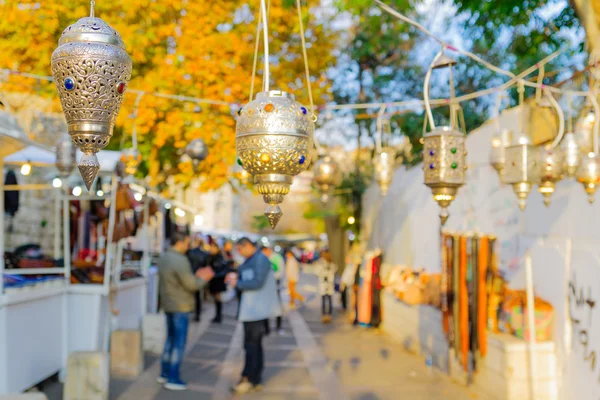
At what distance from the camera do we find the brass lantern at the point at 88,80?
2.62 m

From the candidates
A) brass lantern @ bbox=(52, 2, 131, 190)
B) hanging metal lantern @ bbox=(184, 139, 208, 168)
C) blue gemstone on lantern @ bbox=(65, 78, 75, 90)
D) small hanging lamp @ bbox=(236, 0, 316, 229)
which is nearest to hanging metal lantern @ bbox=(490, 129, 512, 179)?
small hanging lamp @ bbox=(236, 0, 316, 229)

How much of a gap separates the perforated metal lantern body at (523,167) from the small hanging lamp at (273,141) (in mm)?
2350

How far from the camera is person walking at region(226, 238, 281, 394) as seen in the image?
26.4ft

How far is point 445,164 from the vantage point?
4.03m

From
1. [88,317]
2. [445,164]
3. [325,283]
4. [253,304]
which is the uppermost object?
[445,164]

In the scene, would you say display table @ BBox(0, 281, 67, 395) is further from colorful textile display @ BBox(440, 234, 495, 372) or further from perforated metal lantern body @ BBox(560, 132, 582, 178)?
perforated metal lantern body @ BBox(560, 132, 582, 178)

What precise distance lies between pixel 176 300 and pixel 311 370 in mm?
2651

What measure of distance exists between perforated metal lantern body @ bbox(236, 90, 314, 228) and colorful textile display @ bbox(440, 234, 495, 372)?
216 inches

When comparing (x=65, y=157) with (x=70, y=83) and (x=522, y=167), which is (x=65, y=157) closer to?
(x=522, y=167)

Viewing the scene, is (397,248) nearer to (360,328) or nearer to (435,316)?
(360,328)

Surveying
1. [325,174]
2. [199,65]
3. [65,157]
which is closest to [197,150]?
[65,157]

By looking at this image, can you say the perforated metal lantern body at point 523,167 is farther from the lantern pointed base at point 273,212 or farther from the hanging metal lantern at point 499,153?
the lantern pointed base at point 273,212

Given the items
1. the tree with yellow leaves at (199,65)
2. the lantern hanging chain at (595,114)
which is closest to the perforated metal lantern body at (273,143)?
the lantern hanging chain at (595,114)

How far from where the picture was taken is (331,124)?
2252 centimetres
